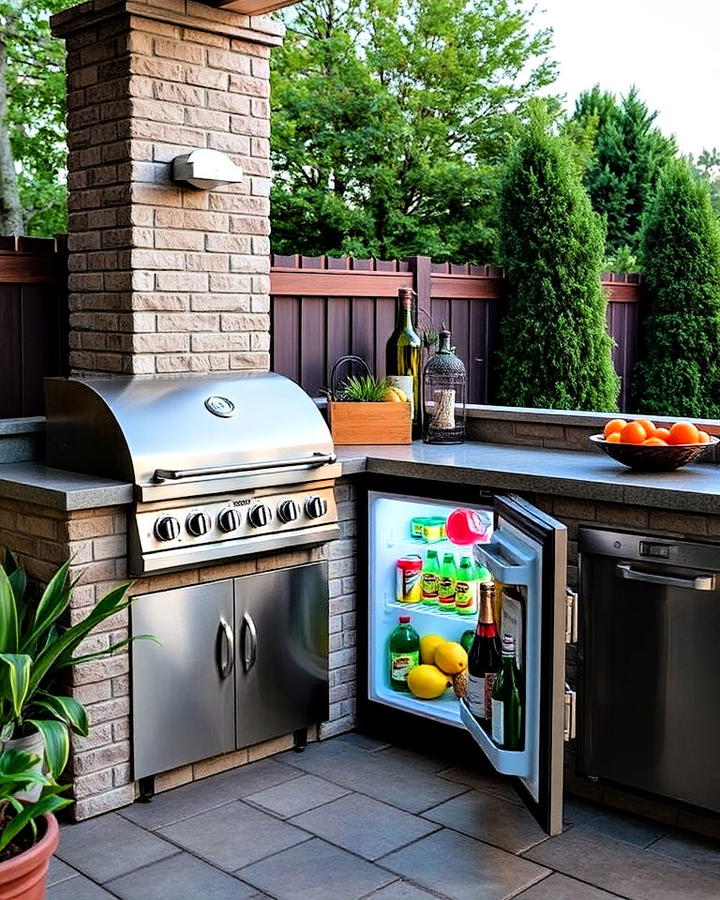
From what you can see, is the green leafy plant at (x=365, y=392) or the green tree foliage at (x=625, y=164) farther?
the green tree foliage at (x=625, y=164)

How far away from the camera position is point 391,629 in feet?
13.4

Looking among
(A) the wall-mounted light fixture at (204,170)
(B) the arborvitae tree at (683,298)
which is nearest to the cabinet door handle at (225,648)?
(A) the wall-mounted light fixture at (204,170)

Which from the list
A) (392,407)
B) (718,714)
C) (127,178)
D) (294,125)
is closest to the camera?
(718,714)

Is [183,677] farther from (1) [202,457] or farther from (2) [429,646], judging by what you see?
(2) [429,646]

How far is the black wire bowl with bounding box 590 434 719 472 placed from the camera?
3.42 meters

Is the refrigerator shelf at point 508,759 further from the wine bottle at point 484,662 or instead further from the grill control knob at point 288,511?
the grill control knob at point 288,511

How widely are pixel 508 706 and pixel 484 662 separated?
0.24 meters

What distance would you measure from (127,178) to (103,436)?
0.88m

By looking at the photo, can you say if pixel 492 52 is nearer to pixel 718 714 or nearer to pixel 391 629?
pixel 391 629

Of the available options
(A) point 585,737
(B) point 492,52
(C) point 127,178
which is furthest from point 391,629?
(B) point 492,52

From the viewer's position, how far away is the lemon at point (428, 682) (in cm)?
391

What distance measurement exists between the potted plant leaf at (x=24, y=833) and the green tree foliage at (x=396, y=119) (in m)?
8.17

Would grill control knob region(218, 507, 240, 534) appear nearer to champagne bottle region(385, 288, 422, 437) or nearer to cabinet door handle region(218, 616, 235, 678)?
cabinet door handle region(218, 616, 235, 678)

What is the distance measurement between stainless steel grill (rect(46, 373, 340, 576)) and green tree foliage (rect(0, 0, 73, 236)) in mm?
6633
